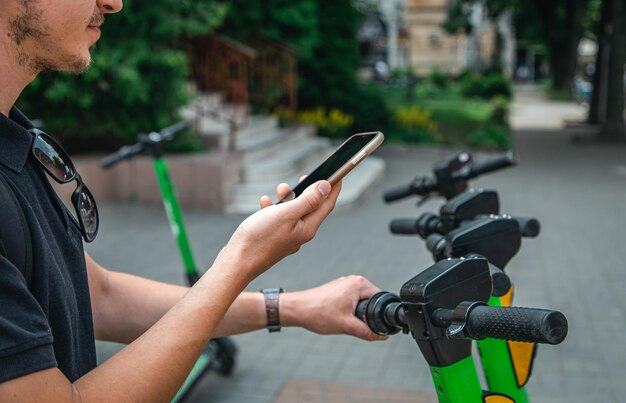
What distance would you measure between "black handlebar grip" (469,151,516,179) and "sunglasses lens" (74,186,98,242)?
148 centimetres

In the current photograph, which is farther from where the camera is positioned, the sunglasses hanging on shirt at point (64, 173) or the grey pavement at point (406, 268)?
the grey pavement at point (406, 268)

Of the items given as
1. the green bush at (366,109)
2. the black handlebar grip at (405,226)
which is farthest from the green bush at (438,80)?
the black handlebar grip at (405,226)

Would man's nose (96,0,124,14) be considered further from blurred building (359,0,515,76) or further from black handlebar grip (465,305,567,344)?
blurred building (359,0,515,76)

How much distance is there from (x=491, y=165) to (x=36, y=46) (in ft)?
5.91

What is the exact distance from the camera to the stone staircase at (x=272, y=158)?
9.64 m

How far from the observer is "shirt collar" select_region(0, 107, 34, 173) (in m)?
1.34

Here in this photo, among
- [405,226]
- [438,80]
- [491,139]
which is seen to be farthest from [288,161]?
[438,80]

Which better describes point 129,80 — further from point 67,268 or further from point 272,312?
point 67,268

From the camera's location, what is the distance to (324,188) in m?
1.47

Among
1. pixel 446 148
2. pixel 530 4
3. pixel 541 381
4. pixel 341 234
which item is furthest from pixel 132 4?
pixel 530 4

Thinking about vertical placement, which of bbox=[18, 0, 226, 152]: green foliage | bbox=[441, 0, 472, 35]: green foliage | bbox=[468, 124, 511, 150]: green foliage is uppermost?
bbox=[18, 0, 226, 152]: green foliage

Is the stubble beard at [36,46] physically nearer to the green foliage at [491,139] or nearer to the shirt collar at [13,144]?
the shirt collar at [13,144]

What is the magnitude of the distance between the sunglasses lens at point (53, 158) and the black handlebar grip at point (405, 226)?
1173 millimetres

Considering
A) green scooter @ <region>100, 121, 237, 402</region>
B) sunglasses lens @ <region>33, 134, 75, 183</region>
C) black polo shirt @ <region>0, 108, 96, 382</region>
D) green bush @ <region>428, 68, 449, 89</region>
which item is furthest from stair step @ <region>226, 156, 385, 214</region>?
green bush @ <region>428, 68, 449, 89</region>
